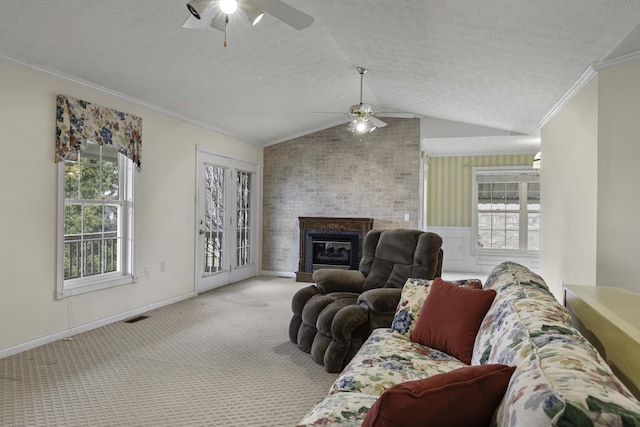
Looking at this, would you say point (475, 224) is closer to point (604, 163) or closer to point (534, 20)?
point (604, 163)

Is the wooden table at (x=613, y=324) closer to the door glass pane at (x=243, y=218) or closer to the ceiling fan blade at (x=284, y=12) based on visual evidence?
the ceiling fan blade at (x=284, y=12)

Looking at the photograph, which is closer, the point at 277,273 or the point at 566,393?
the point at 566,393

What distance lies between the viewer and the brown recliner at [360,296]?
120 inches

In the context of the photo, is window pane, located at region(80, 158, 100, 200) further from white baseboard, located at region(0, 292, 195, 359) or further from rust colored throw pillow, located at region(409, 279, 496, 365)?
rust colored throw pillow, located at region(409, 279, 496, 365)

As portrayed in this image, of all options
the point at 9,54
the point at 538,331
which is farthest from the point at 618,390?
the point at 9,54

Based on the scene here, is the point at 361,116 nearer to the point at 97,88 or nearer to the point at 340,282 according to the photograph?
the point at 340,282

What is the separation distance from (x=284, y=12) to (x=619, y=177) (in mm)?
2555

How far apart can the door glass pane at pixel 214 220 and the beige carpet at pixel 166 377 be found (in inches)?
70.2

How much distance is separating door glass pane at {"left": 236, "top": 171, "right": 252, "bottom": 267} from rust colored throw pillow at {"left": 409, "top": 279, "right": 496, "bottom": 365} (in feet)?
16.5

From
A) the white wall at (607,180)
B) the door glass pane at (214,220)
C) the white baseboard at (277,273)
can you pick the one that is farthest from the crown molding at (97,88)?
the white wall at (607,180)

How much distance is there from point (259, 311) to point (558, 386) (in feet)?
14.5

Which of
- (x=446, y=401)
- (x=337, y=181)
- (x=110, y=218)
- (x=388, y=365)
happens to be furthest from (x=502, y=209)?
(x=446, y=401)

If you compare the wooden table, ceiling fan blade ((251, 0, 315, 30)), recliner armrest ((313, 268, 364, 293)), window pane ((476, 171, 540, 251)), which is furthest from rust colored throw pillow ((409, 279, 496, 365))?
window pane ((476, 171, 540, 251))

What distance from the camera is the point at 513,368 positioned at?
115cm
